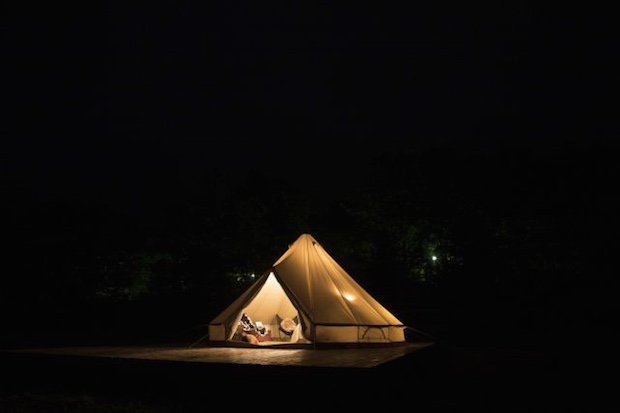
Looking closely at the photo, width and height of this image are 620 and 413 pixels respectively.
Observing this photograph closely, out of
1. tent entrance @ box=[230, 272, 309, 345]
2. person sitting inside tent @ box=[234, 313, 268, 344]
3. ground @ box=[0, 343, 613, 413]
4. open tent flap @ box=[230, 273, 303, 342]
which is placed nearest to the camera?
ground @ box=[0, 343, 613, 413]

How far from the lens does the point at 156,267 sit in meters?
24.6

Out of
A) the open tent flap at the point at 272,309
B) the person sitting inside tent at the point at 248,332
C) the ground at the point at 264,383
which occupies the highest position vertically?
the open tent flap at the point at 272,309

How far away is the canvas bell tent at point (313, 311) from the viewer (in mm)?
9680

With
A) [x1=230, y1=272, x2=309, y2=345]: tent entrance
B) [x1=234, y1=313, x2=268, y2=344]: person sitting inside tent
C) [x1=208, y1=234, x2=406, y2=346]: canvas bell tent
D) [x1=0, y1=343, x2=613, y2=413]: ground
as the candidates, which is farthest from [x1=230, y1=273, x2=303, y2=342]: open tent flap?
[x1=0, y1=343, x2=613, y2=413]: ground

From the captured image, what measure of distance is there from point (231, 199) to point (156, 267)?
473 cm

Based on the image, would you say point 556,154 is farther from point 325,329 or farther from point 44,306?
point 44,306

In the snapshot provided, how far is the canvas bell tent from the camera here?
968 centimetres

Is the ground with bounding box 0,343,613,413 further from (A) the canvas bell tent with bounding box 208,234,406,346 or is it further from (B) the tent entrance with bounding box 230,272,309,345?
(B) the tent entrance with bounding box 230,272,309,345

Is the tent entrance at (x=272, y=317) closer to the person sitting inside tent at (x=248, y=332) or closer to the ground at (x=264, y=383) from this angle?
the person sitting inside tent at (x=248, y=332)

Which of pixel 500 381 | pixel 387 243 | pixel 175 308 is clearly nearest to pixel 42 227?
pixel 175 308

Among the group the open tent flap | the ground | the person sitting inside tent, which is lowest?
the ground

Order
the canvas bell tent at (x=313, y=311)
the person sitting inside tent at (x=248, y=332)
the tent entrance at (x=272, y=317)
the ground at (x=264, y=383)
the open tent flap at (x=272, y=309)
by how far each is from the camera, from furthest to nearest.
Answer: the open tent flap at (x=272, y=309), the tent entrance at (x=272, y=317), the person sitting inside tent at (x=248, y=332), the canvas bell tent at (x=313, y=311), the ground at (x=264, y=383)

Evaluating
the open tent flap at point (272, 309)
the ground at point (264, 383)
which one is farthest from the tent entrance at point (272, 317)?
the ground at point (264, 383)

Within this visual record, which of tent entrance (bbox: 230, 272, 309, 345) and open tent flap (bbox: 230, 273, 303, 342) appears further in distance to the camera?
open tent flap (bbox: 230, 273, 303, 342)
